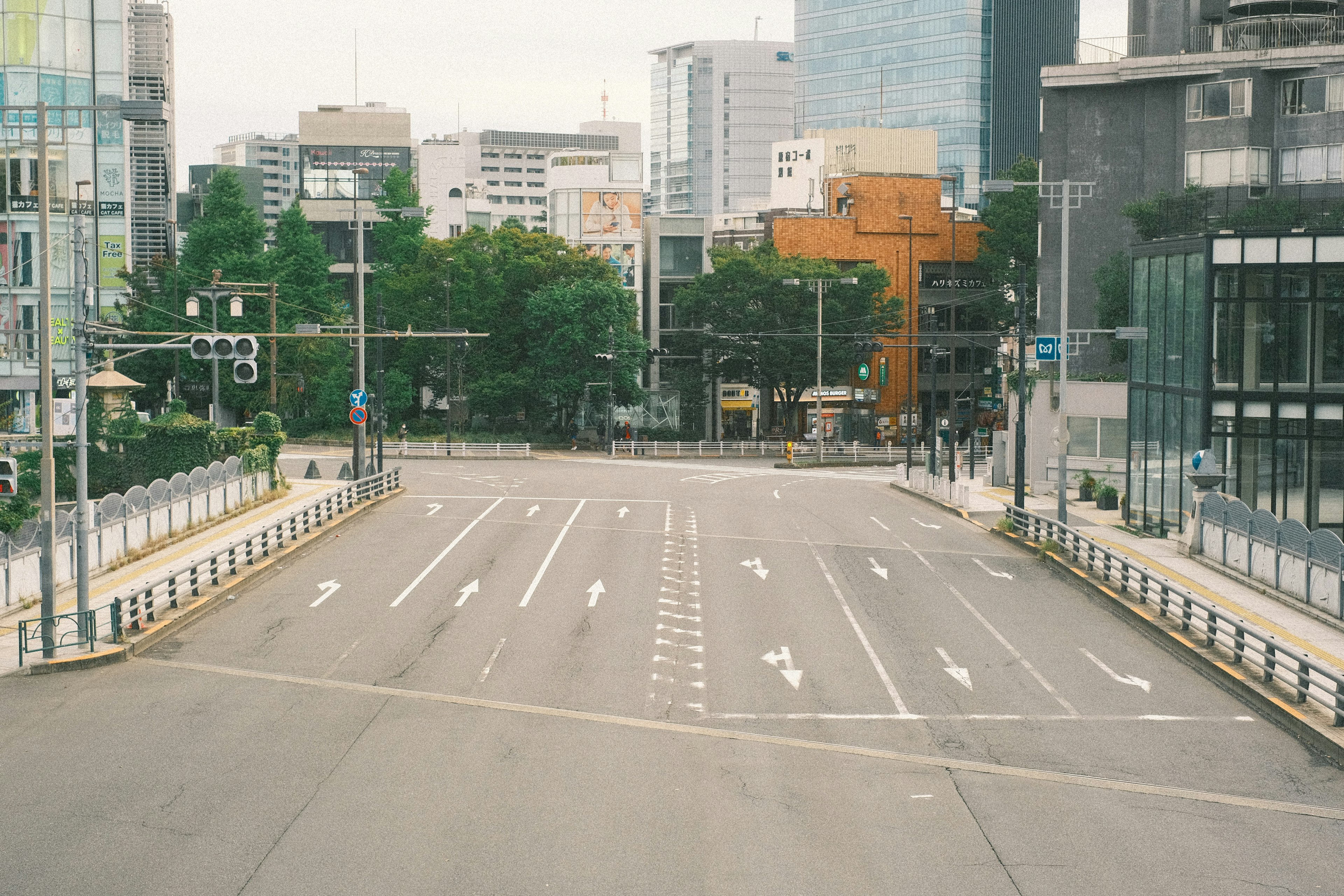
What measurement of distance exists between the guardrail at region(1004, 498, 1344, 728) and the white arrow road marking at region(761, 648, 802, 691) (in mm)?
7400

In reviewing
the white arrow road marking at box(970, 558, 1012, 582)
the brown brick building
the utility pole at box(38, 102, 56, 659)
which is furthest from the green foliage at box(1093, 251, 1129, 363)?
the utility pole at box(38, 102, 56, 659)

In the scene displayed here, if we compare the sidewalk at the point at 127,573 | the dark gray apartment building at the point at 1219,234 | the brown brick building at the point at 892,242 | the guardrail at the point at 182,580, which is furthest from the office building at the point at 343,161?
the guardrail at the point at 182,580

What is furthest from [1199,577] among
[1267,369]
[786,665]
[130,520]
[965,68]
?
[965,68]

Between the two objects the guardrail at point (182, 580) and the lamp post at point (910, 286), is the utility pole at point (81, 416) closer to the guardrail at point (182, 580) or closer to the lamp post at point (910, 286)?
the guardrail at point (182, 580)

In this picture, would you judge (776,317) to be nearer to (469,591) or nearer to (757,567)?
(757,567)

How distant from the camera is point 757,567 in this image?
34.0m

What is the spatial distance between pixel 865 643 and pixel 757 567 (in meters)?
8.71

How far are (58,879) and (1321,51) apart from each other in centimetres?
6107

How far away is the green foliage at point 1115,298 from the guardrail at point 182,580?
3714cm

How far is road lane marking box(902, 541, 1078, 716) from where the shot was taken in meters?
21.3

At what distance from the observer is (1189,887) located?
43.9ft

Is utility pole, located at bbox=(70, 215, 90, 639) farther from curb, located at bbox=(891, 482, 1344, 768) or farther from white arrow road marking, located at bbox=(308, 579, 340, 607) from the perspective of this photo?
curb, located at bbox=(891, 482, 1344, 768)

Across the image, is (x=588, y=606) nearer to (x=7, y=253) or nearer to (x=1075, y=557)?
(x=1075, y=557)

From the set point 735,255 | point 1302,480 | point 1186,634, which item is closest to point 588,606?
point 1186,634
